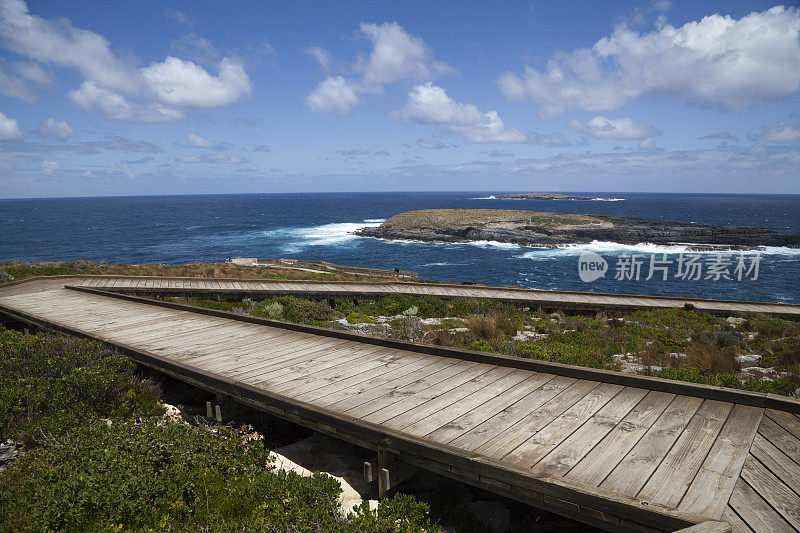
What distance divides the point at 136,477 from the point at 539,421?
4.25 metres

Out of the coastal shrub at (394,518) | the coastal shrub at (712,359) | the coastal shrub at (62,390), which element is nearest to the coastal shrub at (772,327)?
the coastal shrub at (712,359)

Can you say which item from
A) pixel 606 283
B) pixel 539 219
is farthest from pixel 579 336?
pixel 539 219

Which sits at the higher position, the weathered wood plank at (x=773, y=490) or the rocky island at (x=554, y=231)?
the weathered wood plank at (x=773, y=490)

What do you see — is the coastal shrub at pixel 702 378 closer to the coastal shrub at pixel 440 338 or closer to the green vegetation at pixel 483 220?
the coastal shrub at pixel 440 338

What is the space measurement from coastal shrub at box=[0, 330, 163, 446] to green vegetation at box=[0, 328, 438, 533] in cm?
2

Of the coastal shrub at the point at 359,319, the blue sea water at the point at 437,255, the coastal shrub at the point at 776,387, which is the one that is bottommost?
the blue sea water at the point at 437,255

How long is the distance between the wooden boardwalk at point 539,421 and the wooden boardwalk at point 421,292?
9324 millimetres

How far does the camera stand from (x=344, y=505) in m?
4.92

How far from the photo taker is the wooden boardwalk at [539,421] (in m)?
3.65

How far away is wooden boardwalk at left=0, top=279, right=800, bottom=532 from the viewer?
144 inches

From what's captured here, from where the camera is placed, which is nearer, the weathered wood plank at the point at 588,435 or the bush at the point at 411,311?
the weathered wood plank at the point at 588,435

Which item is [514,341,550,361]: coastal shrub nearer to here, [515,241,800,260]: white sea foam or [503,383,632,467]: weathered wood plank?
[503,383,632,467]: weathered wood plank

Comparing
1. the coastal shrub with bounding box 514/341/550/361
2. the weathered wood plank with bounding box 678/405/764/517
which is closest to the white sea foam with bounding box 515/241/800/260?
the coastal shrub with bounding box 514/341/550/361

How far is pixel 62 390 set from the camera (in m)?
6.55
